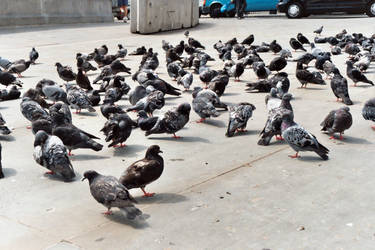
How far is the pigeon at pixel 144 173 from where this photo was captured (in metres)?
5.66

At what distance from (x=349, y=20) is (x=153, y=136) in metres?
22.8

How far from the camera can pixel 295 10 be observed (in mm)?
30266

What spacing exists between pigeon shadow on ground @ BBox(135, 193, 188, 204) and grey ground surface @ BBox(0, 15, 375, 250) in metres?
0.01

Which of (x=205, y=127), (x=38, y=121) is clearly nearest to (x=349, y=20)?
(x=205, y=127)

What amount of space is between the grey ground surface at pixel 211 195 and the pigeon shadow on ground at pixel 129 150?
0.05 ft

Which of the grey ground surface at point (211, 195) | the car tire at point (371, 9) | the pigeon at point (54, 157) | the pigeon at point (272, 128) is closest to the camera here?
the grey ground surface at point (211, 195)

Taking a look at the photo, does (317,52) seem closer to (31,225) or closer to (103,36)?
(103,36)

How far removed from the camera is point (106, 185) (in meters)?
5.24

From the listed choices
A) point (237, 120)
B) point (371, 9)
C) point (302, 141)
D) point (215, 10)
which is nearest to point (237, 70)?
point (237, 120)

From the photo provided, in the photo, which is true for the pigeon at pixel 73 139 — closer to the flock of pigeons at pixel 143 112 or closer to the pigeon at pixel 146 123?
the flock of pigeons at pixel 143 112

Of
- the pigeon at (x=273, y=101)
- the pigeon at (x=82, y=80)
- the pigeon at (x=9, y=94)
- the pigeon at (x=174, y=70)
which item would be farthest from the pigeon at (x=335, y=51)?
A: the pigeon at (x=9, y=94)

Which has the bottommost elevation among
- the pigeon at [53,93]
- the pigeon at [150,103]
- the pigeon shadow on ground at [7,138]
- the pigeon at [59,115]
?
the pigeon shadow on ground at [7,138]

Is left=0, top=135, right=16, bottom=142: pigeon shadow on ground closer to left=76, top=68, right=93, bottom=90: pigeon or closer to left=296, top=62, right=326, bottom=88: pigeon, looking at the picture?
left=76, top=68, right=93, bottom=90: pigeon

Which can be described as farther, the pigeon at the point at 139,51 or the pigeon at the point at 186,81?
the pigeon at the point at 139,51
